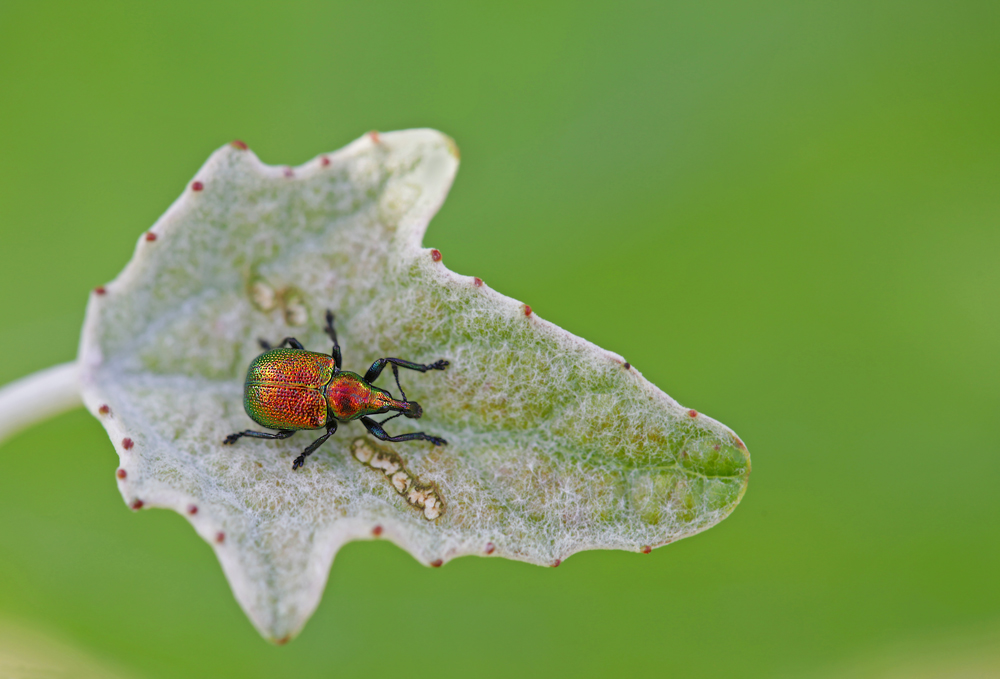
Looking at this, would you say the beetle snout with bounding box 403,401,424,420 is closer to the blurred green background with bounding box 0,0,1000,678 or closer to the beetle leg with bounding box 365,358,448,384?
the beetle leg with bounding box 365,358,448,384

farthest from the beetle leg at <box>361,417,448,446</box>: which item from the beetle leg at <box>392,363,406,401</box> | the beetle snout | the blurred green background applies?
the blurred green background

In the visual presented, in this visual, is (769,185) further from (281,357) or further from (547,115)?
(281,357)

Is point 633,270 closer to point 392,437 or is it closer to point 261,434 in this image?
point 392,437

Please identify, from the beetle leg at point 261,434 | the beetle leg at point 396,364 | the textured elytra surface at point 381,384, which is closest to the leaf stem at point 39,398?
the textured elytra surface at point 381,384

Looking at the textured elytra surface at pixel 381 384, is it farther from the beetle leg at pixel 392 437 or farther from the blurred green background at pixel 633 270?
the blurred green background at pixel 633 270

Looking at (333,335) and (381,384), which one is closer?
(333,335)

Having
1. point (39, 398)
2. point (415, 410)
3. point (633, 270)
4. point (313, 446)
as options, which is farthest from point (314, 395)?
point (633, 270)
